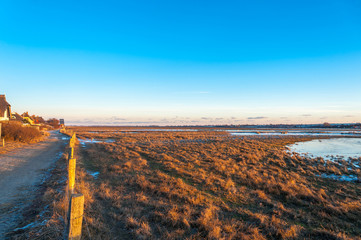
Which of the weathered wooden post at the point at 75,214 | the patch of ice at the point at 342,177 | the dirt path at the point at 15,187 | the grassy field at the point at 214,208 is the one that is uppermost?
the weathered wooden post at the point at 75,214

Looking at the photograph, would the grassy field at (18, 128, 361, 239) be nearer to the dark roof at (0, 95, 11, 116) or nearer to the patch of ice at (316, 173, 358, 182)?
the patch of ice at (316, 173, 358, 182)

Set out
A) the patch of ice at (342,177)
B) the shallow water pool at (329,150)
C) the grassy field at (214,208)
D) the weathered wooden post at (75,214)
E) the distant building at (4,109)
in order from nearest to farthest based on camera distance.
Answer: the weathered wooden post at (75,214)
the grassy field at (214,208)
the patch of ice at (342,177)
the shallow water pool at (329,150)
the distant building at (4,109)

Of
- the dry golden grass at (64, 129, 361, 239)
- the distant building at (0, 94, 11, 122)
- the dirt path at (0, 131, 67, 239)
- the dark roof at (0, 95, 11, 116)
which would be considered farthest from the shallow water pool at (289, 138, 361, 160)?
the dark roof at (0, 95, 11, 116)

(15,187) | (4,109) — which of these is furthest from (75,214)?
(4,109)

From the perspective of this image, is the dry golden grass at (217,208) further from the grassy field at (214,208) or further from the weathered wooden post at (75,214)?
the weathered wooden post at (75,214)

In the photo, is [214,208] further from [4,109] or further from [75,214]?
[4,109]

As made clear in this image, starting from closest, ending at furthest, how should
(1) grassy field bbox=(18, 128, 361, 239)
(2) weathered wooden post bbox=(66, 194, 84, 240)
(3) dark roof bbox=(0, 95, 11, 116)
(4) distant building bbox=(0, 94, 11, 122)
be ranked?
(2) weathered wooden post bbox=(66, 194, 84, 240), (1) grassy field bbox=(18, 128, 361, 239), (4) distant building bbox=(0, 94, 11, 122), (3) dark roof bbox=(0, 95, 11, 116)

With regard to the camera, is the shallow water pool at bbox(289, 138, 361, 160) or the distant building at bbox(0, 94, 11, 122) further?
the distant building at bbox(0, 94, 11, 122)

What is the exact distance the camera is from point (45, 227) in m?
4.54

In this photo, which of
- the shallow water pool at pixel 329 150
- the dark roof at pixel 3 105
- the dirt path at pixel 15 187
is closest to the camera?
the dirt path at pixel 15 187

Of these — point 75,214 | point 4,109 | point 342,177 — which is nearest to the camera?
point 75,214

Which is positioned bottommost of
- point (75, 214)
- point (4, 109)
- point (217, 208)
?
point (217, 208)

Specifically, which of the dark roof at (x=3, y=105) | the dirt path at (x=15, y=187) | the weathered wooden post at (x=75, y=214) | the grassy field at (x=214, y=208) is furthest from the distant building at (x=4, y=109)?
the weathered wooden post at (x=75, y=214)

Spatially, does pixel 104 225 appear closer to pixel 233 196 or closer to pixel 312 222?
pixel 233 196
